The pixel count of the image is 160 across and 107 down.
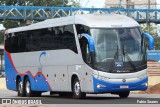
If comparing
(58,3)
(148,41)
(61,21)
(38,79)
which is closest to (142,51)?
(148,41)

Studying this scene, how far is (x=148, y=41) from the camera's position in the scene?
83.8 feet

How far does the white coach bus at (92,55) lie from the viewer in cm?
2450

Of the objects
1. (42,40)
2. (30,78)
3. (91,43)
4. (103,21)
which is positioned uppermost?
(103,21)

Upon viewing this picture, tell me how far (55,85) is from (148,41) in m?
4.78

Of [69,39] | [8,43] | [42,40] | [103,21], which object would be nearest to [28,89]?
[8,43]

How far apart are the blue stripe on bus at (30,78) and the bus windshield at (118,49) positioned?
497 cm

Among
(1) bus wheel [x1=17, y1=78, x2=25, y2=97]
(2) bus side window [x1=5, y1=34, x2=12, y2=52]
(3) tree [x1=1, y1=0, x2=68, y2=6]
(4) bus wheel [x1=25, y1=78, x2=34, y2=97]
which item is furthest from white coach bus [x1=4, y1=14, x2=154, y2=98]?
(3) tree [x1=1, y1=0, x2=68, y2=6]

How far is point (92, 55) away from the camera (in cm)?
2448

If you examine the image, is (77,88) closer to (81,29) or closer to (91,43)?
(81,29)

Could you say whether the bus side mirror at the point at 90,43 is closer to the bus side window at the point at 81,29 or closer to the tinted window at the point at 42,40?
the bus side window at the point at 81,29

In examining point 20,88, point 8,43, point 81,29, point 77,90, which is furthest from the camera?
point 8,43

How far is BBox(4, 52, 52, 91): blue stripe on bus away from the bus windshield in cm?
497

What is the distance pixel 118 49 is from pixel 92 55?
98cm

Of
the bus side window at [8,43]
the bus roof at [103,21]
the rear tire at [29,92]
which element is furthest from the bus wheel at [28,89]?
the bus roof at [103,21]
